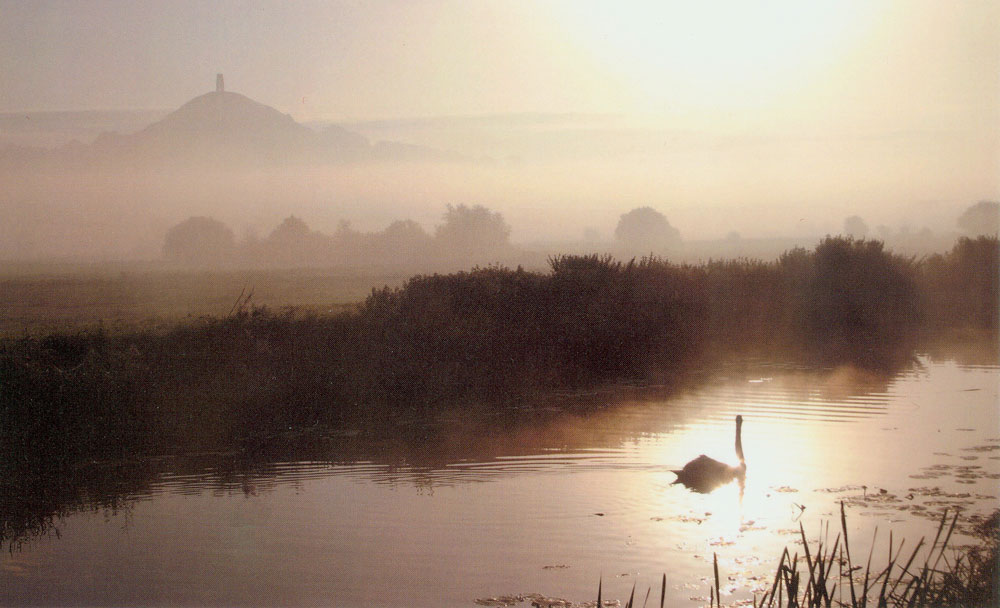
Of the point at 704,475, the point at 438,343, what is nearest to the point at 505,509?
the point at 704,475

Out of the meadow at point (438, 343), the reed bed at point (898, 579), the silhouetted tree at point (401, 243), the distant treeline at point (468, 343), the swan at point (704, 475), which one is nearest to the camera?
the reed bed at point (898, 579)

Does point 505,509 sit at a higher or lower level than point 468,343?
lower

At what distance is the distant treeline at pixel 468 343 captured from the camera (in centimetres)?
1570

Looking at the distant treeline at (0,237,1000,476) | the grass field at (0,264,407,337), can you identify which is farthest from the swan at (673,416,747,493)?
the grass field at (0,264,407,337)

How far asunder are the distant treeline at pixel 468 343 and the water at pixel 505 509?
2.26 meters

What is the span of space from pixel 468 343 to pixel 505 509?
10690 millimetres

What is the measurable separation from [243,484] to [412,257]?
78.2 ft

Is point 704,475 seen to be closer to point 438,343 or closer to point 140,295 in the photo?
point 438,343

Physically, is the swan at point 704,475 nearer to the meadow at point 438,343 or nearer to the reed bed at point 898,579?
the reed bed at point 898,579

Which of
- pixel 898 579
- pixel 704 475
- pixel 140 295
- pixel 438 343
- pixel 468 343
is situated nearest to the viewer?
pixel 898 579

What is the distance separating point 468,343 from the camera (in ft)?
68.7

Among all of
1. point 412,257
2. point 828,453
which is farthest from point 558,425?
point 412,257

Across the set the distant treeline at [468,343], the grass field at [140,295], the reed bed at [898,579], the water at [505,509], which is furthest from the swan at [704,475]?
the grass field at [140,295]

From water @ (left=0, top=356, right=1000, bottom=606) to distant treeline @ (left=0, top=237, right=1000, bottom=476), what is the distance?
88.9 inches
